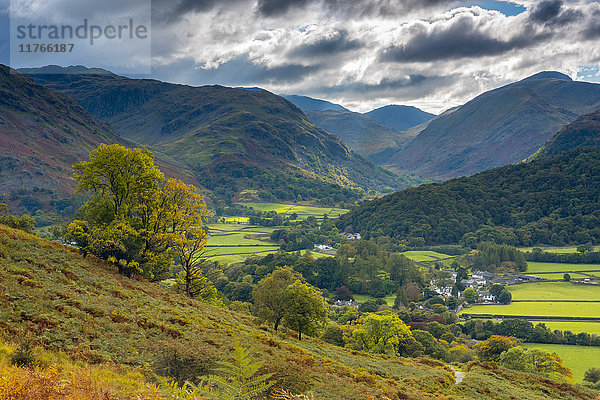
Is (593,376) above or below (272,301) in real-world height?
below

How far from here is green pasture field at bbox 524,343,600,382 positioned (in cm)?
5474

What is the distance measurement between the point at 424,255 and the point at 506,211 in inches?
2667

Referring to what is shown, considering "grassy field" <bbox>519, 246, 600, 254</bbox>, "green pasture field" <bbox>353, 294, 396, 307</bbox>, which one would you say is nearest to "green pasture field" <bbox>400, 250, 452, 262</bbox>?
"grassy field" <bbox>519, 246, 600, 254</bbox>

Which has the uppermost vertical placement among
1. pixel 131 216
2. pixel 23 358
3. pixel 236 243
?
pixel 131 216

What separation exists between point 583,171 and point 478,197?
177ft

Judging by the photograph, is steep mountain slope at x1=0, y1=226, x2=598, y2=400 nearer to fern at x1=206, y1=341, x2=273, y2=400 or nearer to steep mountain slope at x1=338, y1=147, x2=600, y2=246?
fern at x1=206, y1=341, x2=273, y2=400

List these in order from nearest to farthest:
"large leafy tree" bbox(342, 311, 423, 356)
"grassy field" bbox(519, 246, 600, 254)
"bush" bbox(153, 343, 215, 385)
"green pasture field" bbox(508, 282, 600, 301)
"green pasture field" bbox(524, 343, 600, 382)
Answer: "bush" bbox(153, 343, 215, 385) < "large leafy tree" bbox(342, 311, 423, 356) < "green pasture field" bbox(524, 343, 600, 382) < "green pasture field" bbox(508, 282, 600, 301) < "grassy field" bbox(519, 246, 600, 254)

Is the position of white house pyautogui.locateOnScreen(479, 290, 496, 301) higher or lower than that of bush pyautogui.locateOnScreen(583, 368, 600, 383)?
lower

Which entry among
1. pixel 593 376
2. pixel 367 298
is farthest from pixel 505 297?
pixel 593 376

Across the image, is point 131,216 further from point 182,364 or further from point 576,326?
point 576,326

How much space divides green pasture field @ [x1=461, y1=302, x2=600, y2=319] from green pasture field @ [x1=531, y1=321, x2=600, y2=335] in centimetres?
471

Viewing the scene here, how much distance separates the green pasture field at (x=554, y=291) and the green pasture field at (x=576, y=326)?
19.4m

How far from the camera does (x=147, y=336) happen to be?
793 inches

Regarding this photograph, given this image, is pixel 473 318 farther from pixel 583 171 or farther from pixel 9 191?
pixel 9 191
